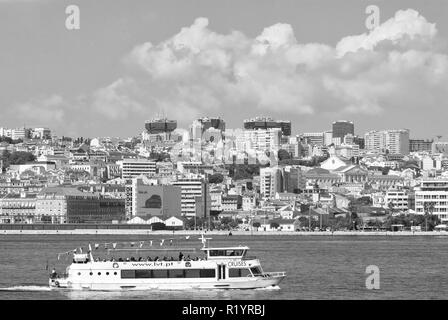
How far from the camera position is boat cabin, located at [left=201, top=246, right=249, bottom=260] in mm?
27984

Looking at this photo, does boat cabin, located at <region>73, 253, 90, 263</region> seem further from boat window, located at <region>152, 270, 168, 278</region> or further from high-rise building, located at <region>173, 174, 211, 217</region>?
high-rise building, located at <region>173, 174, 211, 217</region>

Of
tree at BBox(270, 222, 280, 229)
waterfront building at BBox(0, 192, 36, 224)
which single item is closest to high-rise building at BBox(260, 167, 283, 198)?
waterfront building at BBox(0, 192, 36, 224)

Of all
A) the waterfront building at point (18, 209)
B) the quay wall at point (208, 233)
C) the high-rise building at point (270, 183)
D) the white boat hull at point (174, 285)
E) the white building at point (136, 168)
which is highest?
the white building at point (136, 168)

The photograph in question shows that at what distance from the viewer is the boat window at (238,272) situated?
91.6ft

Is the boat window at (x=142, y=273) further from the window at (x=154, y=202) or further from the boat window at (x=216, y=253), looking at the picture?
the window at (x=154, y=202)

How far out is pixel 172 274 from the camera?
27.8m

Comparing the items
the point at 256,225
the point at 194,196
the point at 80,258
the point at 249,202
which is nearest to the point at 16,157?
the point at 249,202

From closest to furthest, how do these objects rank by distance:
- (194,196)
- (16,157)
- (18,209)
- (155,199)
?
1. (18,209)
2. (155,199)
3. (194,196)
4. (16,157)

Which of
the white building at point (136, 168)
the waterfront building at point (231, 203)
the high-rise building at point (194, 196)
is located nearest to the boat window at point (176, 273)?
the high-rise building at point (194, 196)

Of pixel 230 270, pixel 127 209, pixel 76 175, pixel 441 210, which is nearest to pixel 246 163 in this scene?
pixel 76 175

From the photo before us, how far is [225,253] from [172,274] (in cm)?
126

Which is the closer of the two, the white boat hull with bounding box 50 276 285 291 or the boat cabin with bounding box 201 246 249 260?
the white boat hull with bounding box 50 276 285 291

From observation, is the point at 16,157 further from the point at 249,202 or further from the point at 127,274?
the point at 127,274
